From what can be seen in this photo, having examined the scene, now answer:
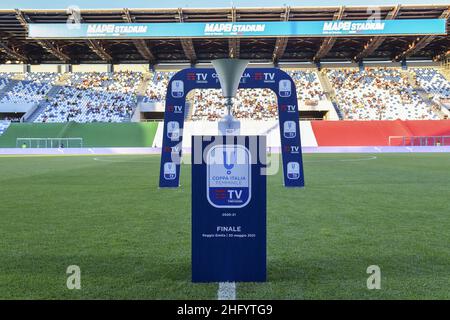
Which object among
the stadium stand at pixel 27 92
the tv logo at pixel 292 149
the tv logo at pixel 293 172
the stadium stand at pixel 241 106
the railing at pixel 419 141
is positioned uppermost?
the stadium stand at pixel 27 92

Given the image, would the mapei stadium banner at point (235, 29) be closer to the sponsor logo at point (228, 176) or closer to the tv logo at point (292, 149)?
the tv logo at point (292, 149)

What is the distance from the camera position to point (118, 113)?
47062 mm

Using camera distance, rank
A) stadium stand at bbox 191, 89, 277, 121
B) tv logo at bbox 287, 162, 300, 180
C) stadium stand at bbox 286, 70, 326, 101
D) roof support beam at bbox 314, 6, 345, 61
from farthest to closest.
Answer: stadium stand at bbox 286, 70, 326, 101 → stadium stand at bbox 191, 89, 277, 121 → roof support beam at bbox 314, 6, 345, 61 → tv logo at bbox 287, 162, 300, 180

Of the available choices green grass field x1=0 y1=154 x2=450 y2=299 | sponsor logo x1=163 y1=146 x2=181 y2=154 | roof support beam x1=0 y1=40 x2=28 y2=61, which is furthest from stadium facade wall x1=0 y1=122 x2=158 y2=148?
green grass field x1=0 y1=154 x2=450 y2=299

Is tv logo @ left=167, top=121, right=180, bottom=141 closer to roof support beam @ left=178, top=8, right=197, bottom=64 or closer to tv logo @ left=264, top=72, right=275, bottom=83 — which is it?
tv logo @ left=264, top=72, right=275, bottom=83

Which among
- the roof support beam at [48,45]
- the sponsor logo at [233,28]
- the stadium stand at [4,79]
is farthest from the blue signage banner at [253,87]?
the stadium stand at [4,79]

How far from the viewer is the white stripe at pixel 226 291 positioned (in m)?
3.64

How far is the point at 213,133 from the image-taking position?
38.7 metres

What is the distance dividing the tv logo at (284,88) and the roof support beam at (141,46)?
3617 cm

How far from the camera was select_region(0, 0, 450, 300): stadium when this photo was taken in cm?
447

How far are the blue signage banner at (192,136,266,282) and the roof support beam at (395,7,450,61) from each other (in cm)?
4756

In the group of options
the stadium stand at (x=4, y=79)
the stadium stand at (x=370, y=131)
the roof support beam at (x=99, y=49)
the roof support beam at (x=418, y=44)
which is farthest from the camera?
the stadium stand at (x=4, y=79)

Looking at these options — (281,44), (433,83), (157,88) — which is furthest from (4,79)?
(433,83)

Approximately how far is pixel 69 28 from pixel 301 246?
44.8 meters
